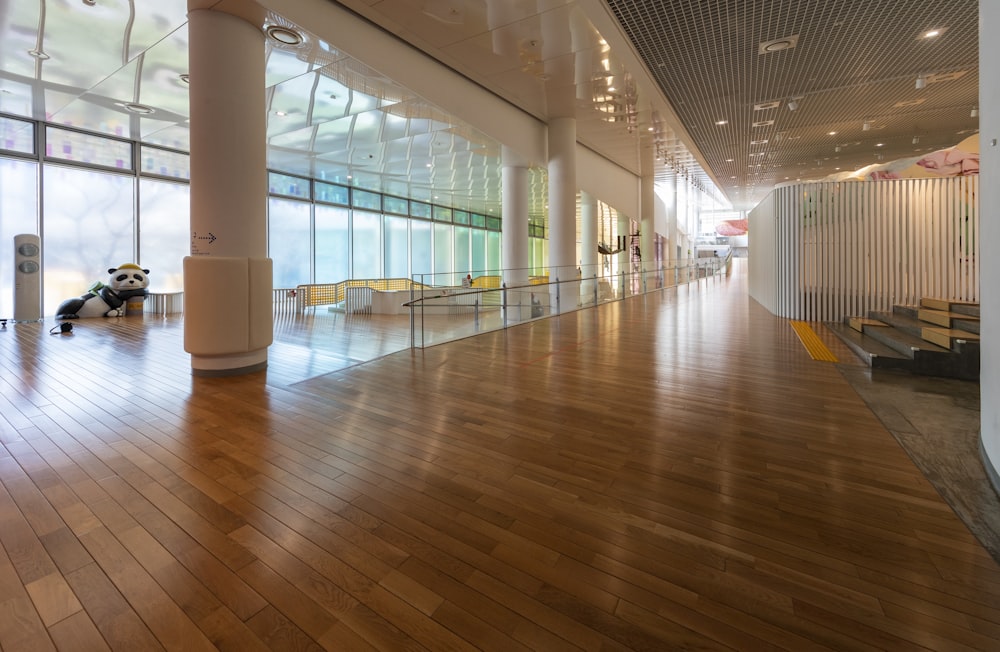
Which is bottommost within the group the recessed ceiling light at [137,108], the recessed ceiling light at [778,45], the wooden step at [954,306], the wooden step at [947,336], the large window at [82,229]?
the wooden step at [947,336]

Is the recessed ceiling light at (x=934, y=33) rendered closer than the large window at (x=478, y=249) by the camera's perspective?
Yes

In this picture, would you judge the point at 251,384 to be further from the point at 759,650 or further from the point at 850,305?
the point at 850,305

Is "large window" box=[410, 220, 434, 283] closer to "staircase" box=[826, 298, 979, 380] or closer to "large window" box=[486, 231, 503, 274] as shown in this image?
"large window" box=[486, 231, 503, 274]

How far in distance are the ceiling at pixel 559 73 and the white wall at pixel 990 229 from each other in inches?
174

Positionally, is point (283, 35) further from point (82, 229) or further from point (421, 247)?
point (421, 247)

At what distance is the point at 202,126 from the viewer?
14.4 feet

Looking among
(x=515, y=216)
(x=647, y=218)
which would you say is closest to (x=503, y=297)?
(x=515, y=216)

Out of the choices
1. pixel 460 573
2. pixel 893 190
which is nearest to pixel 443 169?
pixel 893 190

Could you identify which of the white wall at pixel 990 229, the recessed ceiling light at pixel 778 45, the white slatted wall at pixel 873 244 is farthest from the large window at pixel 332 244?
the white wall at pixel 990 229

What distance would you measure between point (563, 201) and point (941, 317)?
6981 mm

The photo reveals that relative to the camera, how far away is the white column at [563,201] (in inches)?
409

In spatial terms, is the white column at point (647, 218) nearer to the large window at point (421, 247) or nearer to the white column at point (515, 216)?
the white column at point (515, 216)

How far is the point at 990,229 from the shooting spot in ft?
7.22

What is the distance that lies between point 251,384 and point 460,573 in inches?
139
